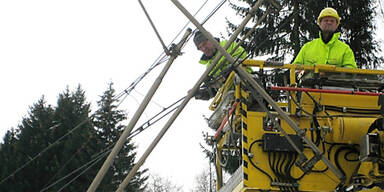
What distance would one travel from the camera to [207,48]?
8992 millimetres

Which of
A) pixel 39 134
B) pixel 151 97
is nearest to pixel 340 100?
pixel 151 97

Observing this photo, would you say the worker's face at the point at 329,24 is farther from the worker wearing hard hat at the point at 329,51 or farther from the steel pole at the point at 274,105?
the steel pole at the point at 274,105

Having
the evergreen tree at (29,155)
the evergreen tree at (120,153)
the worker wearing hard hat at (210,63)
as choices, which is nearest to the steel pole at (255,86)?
the worker wearing hard hat at (210,63)

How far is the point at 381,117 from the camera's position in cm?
718

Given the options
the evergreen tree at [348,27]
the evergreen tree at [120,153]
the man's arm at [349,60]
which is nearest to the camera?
the man's arm at [349,60]

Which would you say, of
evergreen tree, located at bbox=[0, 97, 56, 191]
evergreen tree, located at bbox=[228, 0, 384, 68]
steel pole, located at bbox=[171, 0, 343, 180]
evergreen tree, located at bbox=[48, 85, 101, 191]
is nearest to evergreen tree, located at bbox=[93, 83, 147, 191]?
evergreen tree, located at bbox=[48, 85, 101, 191]

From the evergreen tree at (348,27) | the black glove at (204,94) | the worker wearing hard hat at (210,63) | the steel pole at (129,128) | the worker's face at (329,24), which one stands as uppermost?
the evergreen tree at (348,27)

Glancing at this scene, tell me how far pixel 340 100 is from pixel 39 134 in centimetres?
2400

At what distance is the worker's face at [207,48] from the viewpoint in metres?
8.93

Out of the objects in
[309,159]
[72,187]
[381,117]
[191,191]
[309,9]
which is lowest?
[309,159]

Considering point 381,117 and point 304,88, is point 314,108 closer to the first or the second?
point 304,88

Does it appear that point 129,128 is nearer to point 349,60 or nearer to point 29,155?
point 349,60

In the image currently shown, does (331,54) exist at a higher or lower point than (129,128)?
higher

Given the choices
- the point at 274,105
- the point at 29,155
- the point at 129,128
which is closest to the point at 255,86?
the point at 274,105
